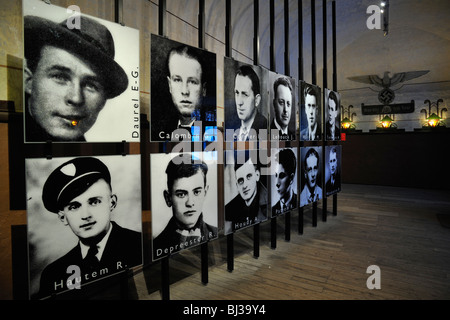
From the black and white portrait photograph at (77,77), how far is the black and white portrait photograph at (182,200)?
35 centimetres

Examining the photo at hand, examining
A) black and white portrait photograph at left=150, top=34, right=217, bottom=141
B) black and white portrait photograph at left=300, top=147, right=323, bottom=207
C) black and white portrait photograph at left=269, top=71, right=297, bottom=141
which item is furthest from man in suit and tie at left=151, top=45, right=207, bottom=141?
black and white portrait photograph at left=300, top=147, right=323, bottom=207

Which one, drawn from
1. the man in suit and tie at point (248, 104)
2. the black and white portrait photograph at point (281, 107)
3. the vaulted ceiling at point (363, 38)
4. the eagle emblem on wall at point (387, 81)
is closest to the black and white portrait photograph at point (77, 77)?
the man in suit and tie at point (248, 104)

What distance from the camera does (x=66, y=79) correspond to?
61.1 inches

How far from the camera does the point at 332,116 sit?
425 cm

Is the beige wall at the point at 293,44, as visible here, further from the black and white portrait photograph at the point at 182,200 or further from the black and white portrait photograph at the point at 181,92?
the black and white portrait photograph at the point at 182,200

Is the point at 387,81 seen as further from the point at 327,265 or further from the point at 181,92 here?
the point at 181,92

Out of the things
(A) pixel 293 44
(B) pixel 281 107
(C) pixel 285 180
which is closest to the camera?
(B) pixel 281 107

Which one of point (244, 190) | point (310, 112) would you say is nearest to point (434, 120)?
point (310, 112)

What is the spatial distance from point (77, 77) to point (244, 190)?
174 centimetres

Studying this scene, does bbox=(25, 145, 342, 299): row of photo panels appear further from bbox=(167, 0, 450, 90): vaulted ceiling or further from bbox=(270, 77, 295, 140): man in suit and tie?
bbox=(167, 0, 450, 90): vaulted ceiling

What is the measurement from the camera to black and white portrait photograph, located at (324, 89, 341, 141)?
4.10 metres

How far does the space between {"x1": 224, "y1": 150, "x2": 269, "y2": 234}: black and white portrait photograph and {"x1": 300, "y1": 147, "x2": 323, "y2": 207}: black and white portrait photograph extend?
33.9 inches

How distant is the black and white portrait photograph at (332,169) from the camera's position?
13.5ft
